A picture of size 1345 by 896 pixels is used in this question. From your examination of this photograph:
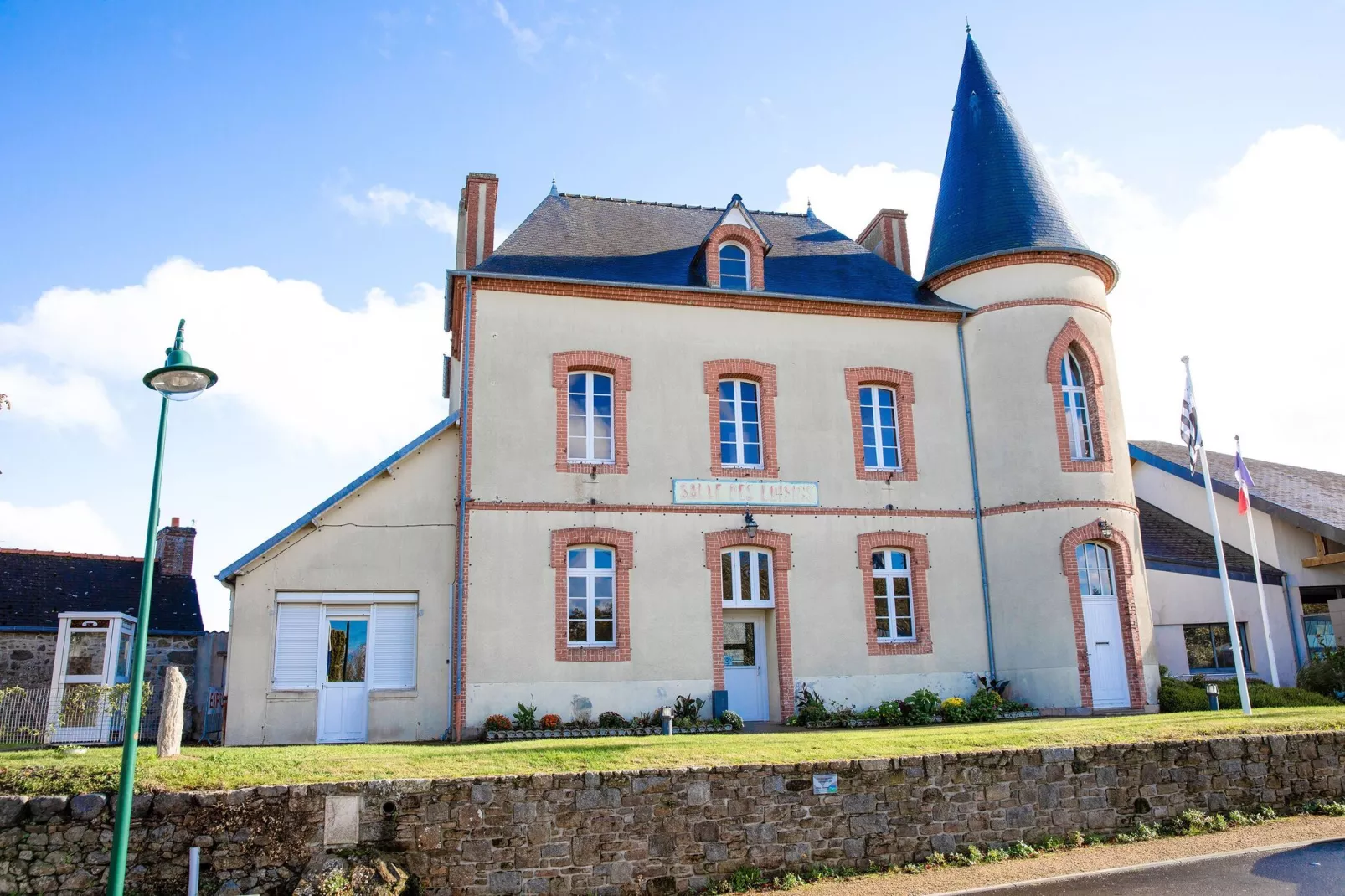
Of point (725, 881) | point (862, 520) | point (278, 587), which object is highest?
point (862, 520)

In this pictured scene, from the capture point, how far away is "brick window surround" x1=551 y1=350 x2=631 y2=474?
51.5 feet

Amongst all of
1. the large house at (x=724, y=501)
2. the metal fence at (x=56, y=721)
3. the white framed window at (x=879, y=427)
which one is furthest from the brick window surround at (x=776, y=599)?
the metal fence at (x=56, y=721)

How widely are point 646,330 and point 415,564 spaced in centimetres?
540

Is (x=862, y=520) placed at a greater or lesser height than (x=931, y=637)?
greater

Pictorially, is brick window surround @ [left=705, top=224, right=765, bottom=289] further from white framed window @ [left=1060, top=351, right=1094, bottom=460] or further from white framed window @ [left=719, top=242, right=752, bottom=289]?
white framed window @ [left=1060, top=351, right=1094, bottom=460]

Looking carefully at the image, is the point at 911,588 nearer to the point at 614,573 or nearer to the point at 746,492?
the point at 746,492

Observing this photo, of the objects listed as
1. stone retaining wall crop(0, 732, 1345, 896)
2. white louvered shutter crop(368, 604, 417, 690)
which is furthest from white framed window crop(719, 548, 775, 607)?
stone retaining wall crop(0, 732, 1345, 896)

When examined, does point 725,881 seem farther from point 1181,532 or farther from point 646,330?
point 1181,532

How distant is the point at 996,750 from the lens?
10.3 meters


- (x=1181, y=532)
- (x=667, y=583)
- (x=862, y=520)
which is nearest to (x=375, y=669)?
(x=667, y=583)

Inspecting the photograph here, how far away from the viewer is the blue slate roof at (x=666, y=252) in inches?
658

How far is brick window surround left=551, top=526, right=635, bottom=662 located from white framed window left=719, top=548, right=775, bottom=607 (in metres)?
1.63

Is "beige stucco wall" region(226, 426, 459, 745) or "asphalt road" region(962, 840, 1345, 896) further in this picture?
"beige stucco wall" region(226, 426, 459, 745)

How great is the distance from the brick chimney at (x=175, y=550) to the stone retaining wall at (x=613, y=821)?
16076mm
